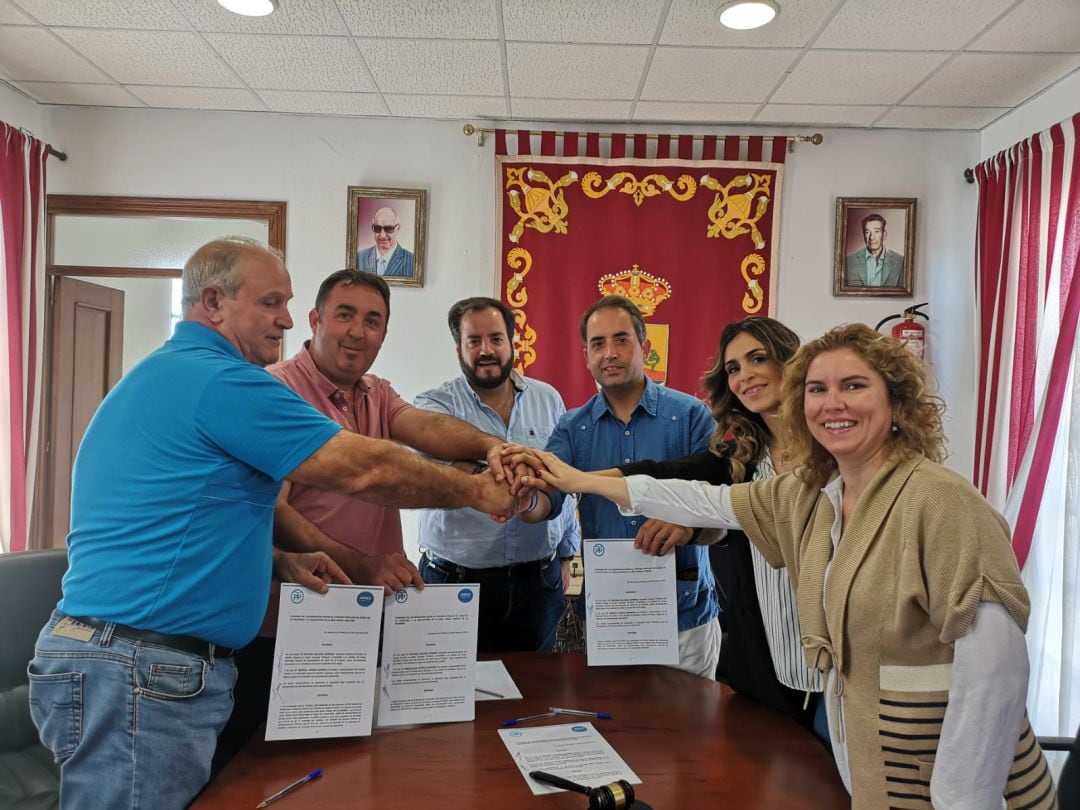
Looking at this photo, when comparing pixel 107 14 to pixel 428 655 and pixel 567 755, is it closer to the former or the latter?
pixel 428 655

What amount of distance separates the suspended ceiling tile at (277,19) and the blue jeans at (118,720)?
228cm

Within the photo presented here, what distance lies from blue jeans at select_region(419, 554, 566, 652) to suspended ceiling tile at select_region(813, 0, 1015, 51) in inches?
87.8

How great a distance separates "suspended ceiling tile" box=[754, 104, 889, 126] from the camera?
353cm

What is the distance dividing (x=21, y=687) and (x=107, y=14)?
2.36 m

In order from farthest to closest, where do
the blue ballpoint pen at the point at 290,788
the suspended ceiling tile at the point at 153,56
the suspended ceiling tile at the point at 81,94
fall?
the suspended ceiling tile at the point at 81,94 < the suspended ceiling tile at the point at 153,56 < the blue ballpoint pen at the point at 290,788

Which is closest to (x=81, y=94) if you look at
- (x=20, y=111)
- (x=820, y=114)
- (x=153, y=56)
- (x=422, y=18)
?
(x=20, y=111)

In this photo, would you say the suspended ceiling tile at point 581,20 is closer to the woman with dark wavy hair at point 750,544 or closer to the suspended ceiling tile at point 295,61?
the suspended ceiling tile at point 295,61

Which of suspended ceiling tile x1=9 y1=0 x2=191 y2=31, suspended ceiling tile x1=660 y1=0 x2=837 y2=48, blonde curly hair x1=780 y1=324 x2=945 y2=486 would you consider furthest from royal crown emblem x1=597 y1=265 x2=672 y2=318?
blonde curly hair x1=780 y1=324 x2=945 y2=486

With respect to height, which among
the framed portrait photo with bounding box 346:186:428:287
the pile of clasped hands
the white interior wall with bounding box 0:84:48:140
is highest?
the white interior wall with bounding box 0:84:48:140

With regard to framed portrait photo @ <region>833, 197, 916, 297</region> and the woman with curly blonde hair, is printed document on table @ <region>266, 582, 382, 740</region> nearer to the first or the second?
the woman with curly blonde hair

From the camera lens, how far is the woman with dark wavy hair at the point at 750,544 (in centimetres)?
164

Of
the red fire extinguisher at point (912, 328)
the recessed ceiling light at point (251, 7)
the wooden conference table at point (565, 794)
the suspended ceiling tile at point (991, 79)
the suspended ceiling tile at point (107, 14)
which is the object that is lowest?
the wooden conference table at point (565, 794)

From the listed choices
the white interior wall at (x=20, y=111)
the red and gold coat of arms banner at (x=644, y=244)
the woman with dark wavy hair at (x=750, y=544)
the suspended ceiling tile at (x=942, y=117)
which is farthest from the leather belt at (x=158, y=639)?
the suspended ceiling tile at (x=942, y=117)

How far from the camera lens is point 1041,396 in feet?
10.3
